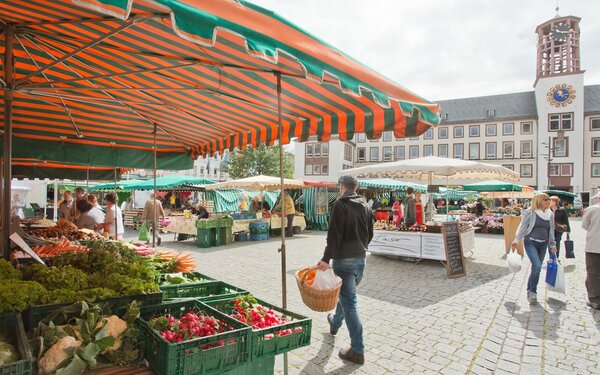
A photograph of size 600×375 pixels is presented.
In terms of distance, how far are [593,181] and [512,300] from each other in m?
55.6

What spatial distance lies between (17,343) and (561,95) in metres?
63.1

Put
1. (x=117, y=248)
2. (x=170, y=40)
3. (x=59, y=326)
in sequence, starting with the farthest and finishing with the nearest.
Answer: (x=117, y=248), (x=170, y=40), (x=59, y=326)

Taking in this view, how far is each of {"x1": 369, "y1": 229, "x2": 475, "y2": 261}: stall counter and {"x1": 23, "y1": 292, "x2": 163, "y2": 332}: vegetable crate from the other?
310 inches

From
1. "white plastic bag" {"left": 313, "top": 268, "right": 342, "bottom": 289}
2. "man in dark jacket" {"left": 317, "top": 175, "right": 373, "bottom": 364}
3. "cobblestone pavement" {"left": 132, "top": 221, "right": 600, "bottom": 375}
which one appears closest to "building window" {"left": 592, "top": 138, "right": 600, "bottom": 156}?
"cobblestone pavement" {"left": 132, "top": 221, "right": 600, "bottom": 375}

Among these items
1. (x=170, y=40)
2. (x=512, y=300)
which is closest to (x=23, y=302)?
(x=170, y=40)

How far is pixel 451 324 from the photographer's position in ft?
17.8

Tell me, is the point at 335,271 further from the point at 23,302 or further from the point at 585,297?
the point at 585,297

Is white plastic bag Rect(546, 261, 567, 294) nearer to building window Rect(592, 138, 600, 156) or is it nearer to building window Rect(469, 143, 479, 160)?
building window Rect(592, 138, 600, 156)

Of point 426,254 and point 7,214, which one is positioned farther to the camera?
point 426,254

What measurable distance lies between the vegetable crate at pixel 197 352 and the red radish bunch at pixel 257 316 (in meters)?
0.25

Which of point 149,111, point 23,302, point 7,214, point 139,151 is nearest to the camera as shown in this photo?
point 23,302

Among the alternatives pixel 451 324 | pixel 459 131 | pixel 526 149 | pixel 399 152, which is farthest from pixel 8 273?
pixel 459 131

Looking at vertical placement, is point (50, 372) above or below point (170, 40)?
below

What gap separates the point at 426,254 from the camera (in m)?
9.80
